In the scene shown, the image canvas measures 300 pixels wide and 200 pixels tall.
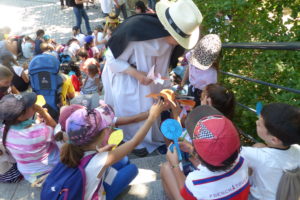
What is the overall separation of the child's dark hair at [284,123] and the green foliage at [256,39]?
1.04 meters

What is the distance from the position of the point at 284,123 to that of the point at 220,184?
521mm

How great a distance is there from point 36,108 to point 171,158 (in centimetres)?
136

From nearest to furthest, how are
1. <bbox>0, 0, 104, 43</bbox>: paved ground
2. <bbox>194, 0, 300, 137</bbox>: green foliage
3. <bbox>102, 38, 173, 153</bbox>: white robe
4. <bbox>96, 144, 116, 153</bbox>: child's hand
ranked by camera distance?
<bbox>96, 144, 116, 153</bbox>: child's hand
<bbox>102, 38, 173, 153</bbox>: white robe
<bbox>194, 0, 300, 137</bbox>: green foliage
<bbox>0, 0, 104, 43</bbox>: paved ground

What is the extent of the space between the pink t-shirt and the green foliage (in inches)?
16.7

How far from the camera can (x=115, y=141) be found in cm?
192

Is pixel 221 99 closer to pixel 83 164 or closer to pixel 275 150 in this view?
pixel 275 150

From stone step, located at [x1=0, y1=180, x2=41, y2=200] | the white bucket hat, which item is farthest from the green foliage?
stone step, located at [x1=0, y1=180, x2=41, y2=200]

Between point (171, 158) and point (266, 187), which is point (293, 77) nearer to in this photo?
point (266, 187)

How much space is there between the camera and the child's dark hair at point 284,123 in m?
1.48

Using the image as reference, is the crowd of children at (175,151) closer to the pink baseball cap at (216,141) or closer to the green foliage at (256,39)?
the pink baseball cap at (216,141)

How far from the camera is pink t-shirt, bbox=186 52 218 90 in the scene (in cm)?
283

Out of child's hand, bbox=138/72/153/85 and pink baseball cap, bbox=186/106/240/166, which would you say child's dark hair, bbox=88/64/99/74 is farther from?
pink baseball cap, bbox=186/106/240/166

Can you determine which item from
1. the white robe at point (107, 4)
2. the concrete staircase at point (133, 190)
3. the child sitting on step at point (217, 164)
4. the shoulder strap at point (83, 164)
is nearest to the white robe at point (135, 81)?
the concrete staircase at point (133, 190)

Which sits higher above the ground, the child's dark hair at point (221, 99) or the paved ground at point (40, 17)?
the paved ground at point (40, 17)
